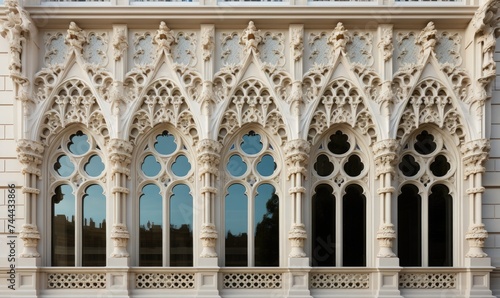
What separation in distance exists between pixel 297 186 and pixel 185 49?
431cm

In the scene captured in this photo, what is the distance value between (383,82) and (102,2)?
708 centimetres

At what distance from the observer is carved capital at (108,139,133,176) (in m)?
9.72

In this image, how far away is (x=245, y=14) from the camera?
9820 mm

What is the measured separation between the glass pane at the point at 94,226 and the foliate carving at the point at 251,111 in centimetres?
340

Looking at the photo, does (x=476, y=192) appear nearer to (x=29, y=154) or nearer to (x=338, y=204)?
(x=338, y=204)

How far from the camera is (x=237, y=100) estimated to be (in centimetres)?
998

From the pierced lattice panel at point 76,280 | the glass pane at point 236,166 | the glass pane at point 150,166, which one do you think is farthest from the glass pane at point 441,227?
the pierced lattice panel at point 76,280

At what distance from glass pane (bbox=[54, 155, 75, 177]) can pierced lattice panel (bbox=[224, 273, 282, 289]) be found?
463cm

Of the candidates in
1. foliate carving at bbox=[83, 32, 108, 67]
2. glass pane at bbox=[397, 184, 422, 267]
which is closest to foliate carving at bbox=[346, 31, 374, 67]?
glass pane at bbox=[397, 184, 422, 267]

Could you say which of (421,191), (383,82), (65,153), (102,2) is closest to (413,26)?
(383,82)

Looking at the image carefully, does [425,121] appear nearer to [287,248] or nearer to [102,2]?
[287,248]

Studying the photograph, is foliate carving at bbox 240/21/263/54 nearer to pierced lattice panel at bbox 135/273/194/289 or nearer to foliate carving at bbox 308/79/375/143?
foliate carving at bbox 308/79/375/143

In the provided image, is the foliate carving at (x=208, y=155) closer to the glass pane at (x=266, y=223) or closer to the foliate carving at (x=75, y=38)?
the glass pane at (x=266, y=223)

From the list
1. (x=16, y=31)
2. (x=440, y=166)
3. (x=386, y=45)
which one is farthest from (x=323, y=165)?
(x=16, y=31)
